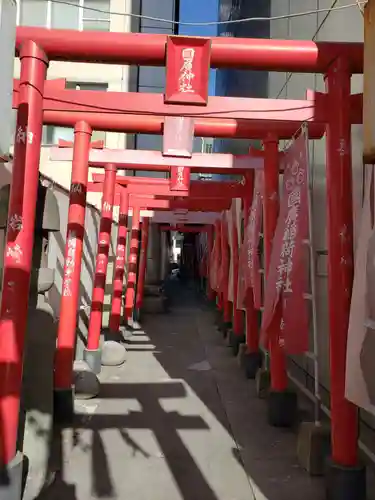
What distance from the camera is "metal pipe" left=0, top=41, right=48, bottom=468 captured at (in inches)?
123

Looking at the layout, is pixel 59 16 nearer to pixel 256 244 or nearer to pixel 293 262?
pixel 256 244

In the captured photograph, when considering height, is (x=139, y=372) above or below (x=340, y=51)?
below

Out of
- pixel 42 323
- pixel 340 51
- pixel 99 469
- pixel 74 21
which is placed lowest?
pixel 99 469

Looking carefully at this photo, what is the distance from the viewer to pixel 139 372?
7.11m

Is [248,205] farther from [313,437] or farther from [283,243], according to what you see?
[313,437]

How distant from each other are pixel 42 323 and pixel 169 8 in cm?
1797

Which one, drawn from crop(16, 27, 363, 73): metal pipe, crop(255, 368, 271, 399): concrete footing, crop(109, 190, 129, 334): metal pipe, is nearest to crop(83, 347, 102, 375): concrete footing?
crop(109, 190, 129, 334): metal pipe

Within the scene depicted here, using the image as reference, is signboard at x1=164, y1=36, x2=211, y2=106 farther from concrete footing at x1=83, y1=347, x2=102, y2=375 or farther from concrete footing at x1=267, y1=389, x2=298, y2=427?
concrete footing at x1=83, y1=347, x2=102, y2=375

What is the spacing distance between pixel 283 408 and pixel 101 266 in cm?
367

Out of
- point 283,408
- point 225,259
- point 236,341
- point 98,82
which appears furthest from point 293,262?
point 98,82

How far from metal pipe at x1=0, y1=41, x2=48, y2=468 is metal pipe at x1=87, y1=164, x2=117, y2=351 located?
12.5 ft

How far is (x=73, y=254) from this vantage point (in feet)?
17.9

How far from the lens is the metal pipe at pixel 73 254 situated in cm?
515

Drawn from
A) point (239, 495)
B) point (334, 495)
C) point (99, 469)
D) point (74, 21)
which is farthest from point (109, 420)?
point (74, 21)
